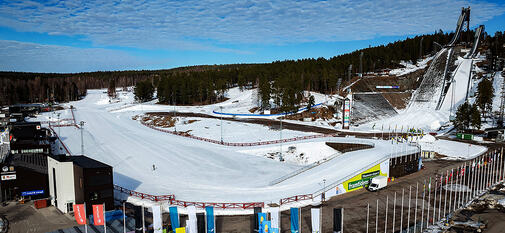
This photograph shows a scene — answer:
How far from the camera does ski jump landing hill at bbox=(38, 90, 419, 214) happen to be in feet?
104

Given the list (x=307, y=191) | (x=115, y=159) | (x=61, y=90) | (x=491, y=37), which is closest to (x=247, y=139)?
(x=115, y=159)

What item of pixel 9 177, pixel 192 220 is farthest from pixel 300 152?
pixel 9 177

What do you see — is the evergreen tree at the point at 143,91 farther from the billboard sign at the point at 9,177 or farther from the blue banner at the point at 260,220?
the blue banner at the point at 260,220

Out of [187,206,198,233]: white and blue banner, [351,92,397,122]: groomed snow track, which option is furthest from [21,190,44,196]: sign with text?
[351,92,397,122]: groomed snow track

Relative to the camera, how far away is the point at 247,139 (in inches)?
2297

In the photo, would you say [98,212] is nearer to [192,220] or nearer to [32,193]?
[192,220]

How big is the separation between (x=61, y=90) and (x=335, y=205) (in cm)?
15266

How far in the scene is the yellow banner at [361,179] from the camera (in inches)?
1309

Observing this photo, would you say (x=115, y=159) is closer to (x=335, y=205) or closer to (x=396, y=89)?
(x=335, y=205)

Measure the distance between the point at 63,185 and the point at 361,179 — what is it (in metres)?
29.4

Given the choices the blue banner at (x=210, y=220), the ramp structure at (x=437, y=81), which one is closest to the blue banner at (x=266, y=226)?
the blue banner at (x=210, y=220)

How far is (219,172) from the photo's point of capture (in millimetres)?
41750

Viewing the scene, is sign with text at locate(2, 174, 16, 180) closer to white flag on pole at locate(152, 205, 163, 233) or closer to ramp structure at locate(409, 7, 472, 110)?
white flag on pole at locate(152, 205, 163, 233)

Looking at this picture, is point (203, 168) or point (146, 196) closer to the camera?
point (146, 196)
